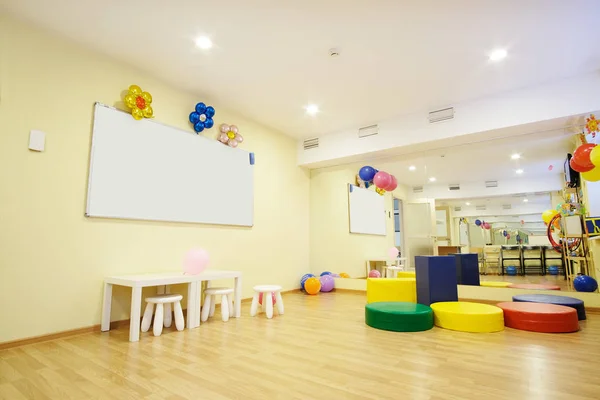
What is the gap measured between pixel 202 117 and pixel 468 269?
14.1 ft

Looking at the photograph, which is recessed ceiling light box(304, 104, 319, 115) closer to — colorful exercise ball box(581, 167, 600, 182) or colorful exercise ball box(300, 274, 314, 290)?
colorful exercise ball box(300, 274, 314, 290)

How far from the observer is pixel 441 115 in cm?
466

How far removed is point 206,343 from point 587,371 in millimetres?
2699

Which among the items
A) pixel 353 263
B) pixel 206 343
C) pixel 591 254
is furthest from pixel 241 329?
pixel 591 254

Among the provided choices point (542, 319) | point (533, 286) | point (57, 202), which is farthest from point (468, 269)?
point (57, 202)

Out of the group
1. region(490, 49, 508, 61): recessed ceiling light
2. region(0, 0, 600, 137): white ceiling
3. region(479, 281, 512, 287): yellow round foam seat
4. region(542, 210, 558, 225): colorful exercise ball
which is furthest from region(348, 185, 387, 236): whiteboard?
region(490, 49, 508, 61): recessed ceiling light

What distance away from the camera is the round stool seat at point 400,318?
9.93ft

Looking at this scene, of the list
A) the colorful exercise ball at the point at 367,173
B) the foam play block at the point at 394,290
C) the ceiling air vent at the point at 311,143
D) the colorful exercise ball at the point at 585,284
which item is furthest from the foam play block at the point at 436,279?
the ceiling air vent at the point at 311,143

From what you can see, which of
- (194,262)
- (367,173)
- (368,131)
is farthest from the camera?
(367,173)

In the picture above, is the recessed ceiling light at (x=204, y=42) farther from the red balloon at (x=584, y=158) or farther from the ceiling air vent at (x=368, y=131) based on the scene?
the red balloon at (x=584, y=158)

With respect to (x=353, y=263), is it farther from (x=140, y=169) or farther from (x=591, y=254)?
(x=140, y=169)

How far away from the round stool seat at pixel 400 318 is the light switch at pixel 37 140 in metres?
3.47

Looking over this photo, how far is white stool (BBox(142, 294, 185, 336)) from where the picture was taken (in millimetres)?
3035

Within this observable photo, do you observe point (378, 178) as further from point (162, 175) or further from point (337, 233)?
point (162, 175)
